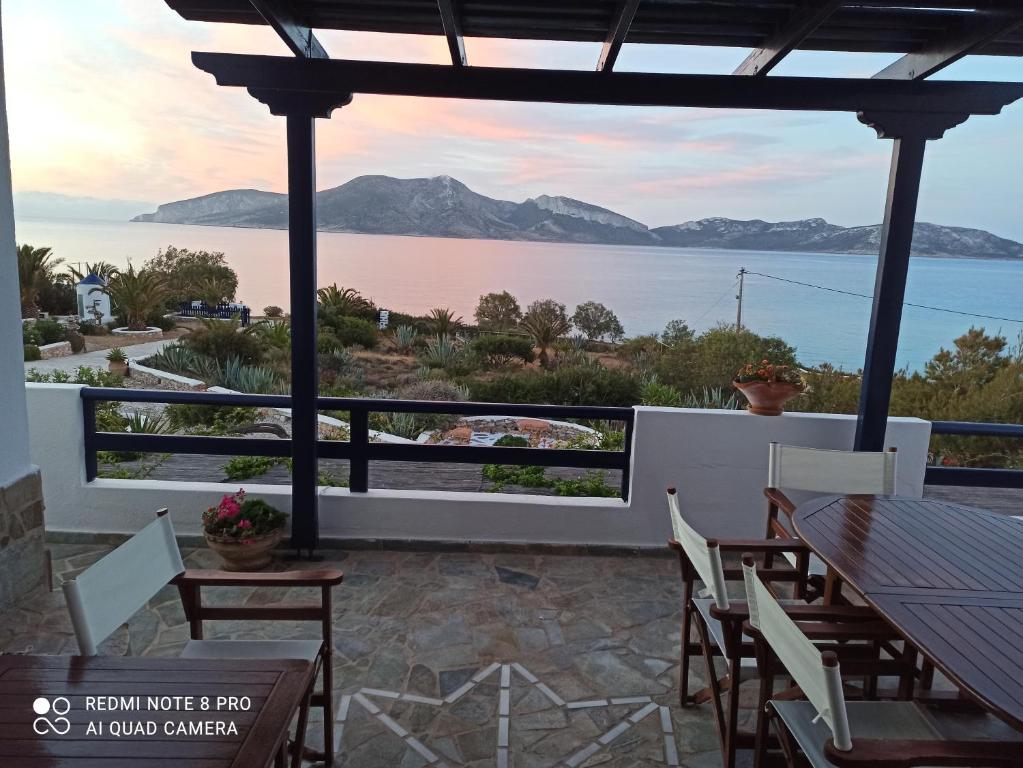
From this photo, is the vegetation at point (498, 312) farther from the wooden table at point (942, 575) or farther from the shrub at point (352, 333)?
the wooden table at point (942, 575)

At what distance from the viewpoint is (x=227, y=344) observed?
11.6m

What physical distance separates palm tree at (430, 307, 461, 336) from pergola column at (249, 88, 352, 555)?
968 cm

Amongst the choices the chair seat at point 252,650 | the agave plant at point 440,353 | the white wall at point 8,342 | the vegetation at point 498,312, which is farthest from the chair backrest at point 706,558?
the vegetation at point 498,312

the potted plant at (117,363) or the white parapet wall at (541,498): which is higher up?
the white parapet wall at (541,498)

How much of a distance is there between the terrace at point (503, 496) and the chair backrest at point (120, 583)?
884 mm

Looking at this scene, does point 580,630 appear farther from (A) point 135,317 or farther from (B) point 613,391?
(A) point 135,317

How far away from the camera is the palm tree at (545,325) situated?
1264 cm

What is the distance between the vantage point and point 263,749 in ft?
4.32

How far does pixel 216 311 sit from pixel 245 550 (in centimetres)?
1152

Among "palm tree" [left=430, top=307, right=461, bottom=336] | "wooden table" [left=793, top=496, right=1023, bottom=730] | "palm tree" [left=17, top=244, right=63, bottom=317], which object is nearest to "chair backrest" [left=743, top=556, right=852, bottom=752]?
"wooden table" [left=793, top=496, right=1023, bottom=730]

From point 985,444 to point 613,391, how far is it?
4.55 m

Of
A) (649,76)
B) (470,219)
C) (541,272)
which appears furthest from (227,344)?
(649,76)

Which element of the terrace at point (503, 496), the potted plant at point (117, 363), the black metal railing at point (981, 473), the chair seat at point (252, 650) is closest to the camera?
the chair seat at point (252, 650)

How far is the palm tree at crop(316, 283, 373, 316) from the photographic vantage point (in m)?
13.8
